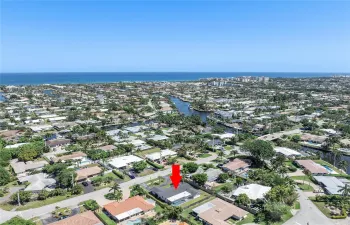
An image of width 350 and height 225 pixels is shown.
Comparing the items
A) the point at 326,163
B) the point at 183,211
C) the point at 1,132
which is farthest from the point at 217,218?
the point at 1,132

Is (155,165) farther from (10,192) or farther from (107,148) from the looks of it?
(10,192)

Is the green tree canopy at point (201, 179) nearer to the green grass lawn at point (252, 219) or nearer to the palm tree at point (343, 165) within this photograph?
the green grass lawn at point (252, 219)

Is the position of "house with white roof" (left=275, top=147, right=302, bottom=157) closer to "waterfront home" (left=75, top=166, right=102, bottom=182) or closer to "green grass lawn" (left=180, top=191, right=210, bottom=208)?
"green grass lawn" (left=180, top=191, right=210, bottom=208)

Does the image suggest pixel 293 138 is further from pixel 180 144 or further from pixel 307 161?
pixel 180 144

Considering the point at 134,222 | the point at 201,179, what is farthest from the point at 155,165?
the point at 134,222

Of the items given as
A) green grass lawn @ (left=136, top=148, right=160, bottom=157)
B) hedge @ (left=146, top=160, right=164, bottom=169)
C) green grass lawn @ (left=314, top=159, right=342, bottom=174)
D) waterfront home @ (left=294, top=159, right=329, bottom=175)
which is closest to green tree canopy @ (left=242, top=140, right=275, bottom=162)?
waterfront home @ (left=294, top=159, right=329, bottom=175)
